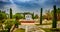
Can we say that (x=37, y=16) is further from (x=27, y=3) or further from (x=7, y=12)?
(x=7, y=12)

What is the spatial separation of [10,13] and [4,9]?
0.42 feet

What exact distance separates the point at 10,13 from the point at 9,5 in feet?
0.47

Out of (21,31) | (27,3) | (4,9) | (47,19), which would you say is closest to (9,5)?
(4,9)

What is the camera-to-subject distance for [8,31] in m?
2.60

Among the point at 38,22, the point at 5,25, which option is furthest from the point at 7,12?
the point at 38,22

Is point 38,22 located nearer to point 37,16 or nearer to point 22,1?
point 37,16

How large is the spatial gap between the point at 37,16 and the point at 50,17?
23cm

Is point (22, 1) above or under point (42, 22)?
above

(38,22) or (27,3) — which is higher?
(27,3)

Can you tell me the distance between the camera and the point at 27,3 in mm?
2615

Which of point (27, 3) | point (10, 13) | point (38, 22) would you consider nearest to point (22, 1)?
point (27, 3)

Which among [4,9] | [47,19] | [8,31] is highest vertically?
[4,9]

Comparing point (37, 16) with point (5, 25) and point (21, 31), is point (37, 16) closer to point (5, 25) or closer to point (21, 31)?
point (21, 31)

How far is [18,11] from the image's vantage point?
2613mm
